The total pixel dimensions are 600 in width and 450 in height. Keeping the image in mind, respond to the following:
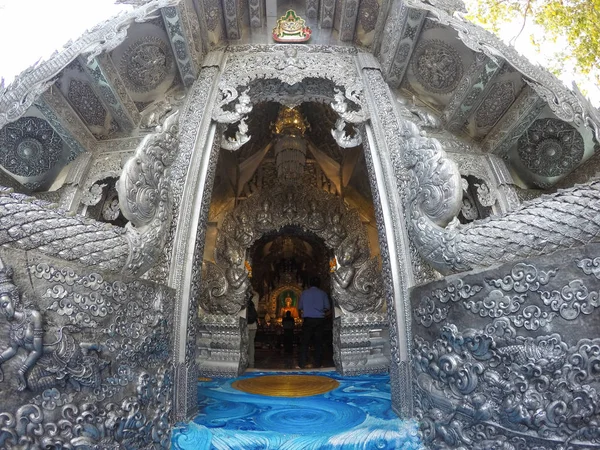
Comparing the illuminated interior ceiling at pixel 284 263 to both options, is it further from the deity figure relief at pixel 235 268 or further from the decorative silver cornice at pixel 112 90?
the decorative silver cornice at pixel 112 90

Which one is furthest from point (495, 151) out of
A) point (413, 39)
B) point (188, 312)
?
point (188, 312)

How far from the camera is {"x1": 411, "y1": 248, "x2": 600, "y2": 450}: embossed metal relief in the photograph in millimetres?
1452

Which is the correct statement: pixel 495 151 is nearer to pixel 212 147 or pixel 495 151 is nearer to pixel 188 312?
pixel 212 147

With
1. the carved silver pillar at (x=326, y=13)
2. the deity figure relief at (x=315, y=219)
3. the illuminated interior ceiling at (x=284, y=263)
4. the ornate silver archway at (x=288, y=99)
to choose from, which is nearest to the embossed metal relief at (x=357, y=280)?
the deity figure relief at (x=315, y=219)

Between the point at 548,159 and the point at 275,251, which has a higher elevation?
the point at 275,251

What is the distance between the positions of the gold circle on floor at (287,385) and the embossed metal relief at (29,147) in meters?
2.85

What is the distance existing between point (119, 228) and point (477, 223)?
2.11 m

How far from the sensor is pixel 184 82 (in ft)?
11.7

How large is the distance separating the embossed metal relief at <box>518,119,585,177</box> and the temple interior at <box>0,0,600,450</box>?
0.02 metres

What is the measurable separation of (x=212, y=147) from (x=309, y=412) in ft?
7.82

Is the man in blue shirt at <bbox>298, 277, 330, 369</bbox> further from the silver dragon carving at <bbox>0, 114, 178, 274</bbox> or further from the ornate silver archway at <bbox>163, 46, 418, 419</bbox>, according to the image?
the silver dragon carving at <bbox>0, 114, 178, 274</bbox>

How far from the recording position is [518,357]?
163 cm

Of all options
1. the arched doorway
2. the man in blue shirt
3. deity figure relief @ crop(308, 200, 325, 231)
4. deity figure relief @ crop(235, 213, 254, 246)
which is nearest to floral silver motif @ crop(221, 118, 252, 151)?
deity figure relief @ crop(235, 213, 254, 246)

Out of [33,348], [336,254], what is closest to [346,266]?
[336,254]
